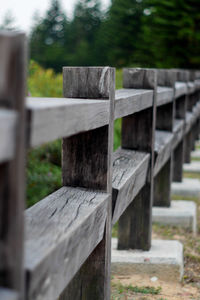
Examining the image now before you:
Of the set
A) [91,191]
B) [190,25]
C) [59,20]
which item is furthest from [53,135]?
[59,20]

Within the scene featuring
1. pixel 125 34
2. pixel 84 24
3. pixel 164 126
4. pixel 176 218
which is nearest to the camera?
pixel 164 126

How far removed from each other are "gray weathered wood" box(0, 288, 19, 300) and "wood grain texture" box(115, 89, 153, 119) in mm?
1104

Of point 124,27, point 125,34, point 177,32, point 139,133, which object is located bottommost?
point 139,133

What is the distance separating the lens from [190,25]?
22875 mm

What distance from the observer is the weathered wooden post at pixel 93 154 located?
1810 millimetres

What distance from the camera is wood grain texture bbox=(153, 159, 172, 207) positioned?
419 centimetres

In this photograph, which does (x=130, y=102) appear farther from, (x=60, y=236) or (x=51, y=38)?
(x=51, y=38)

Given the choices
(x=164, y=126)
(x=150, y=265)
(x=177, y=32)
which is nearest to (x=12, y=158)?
(x=150, y=265)

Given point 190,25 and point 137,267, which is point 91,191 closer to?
point 137,267

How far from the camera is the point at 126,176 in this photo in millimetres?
2240

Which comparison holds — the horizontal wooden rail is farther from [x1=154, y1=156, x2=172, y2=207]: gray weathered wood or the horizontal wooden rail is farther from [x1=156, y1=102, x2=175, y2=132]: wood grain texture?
[x1=154, y1=156, x2=172, y2=207]: gray weathered wood

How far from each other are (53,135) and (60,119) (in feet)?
0.21

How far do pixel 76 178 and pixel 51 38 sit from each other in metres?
63.6

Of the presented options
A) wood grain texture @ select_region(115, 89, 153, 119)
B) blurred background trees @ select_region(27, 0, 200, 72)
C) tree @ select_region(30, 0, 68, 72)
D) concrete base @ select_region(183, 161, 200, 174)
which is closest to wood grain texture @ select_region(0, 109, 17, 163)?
wood grain texture @ select_region(115, 89, 153, 119)
